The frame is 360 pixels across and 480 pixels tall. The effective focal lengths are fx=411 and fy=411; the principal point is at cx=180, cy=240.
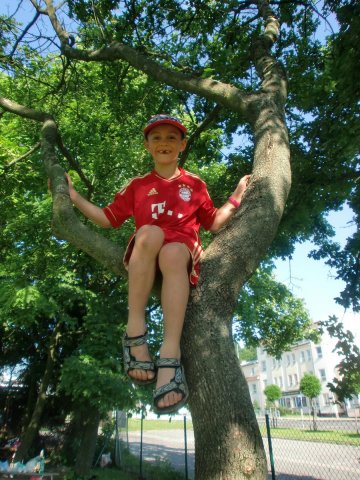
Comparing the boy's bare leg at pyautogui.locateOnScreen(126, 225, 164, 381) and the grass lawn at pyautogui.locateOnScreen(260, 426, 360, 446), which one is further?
the grass lawn at pyautogui.locateOnScreen(260, 426, 360, 446)

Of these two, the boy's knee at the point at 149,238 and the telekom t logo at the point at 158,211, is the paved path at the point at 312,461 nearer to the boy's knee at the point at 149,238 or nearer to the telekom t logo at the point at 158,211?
the telekom t logo at the point at 158,211

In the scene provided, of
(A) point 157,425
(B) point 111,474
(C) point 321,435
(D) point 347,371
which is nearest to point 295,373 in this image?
(A) point 157,425

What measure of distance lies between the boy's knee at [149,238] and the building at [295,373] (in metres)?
43.0

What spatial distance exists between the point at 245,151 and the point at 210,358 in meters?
5.58

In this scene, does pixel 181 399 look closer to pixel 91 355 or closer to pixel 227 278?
pixel 227 278

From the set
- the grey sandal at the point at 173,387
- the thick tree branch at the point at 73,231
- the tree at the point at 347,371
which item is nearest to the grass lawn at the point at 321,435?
the tree at the point at 347,371

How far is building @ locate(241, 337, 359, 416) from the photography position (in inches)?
1940

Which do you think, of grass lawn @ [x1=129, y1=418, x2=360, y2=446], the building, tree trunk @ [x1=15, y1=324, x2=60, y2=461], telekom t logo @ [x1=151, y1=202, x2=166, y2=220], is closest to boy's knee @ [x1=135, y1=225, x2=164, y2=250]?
telekom t logo @ [x1=151, y1=202, x2=166, y2=220]

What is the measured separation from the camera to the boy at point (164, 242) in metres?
1.78

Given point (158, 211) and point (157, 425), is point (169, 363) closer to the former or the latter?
point (158, 211)

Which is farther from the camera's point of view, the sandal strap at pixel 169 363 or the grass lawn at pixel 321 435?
the grass lawn at pixel 321 435

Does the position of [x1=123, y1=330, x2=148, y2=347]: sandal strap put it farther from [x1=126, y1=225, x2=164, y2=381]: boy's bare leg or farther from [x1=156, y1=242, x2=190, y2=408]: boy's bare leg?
[x1=156, y1=242, x2=190, y2=408]: boy's bare leg

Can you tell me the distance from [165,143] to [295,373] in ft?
196

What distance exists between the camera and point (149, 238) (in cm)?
201
